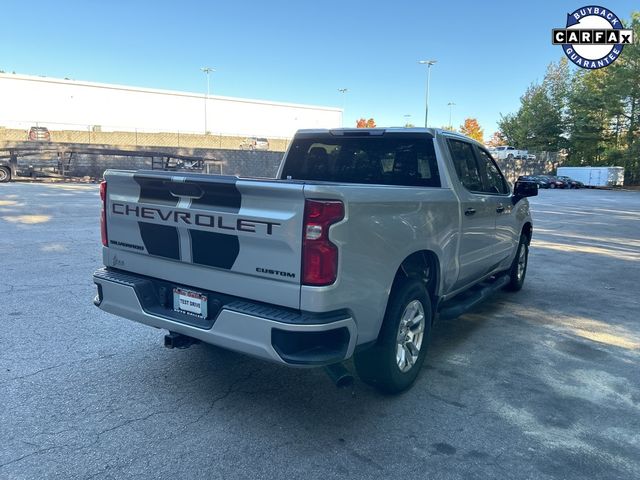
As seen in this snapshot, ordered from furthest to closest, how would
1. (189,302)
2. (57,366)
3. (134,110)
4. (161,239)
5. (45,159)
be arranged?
(134,110), (45,159), (57,366), (161,239), (189,302)

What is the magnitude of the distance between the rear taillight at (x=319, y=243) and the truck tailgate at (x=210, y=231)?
4cm

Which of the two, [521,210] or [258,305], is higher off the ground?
[521,210]

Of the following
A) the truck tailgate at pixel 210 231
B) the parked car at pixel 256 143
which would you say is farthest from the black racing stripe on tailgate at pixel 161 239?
the parked car at pixel 256 143

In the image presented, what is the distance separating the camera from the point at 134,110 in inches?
2331

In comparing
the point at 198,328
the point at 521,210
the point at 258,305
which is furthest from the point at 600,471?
the point at 521,210

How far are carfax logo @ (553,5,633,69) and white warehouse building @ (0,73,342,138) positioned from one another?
36.7m

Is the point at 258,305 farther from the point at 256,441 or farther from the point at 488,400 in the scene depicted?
the point at 488,400

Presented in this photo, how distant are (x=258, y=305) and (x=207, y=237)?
543mm

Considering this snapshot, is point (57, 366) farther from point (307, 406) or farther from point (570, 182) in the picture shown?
point (570, 182)

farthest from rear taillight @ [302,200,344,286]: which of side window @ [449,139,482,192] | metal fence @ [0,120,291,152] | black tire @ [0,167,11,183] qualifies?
metal fence @ [0,120,291,152]

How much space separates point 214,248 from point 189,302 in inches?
17.6

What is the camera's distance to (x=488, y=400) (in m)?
3.53

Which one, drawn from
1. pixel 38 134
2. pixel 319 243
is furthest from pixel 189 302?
pixel 38 134

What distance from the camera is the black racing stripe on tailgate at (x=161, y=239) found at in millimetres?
3229
